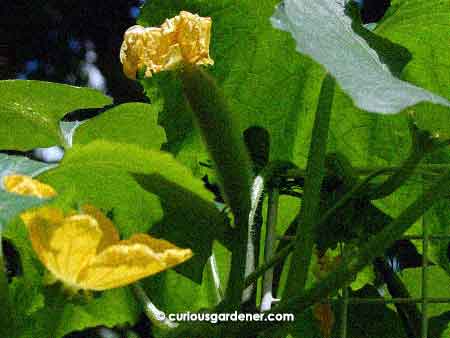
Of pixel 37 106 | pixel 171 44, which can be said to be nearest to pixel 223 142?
pixel 171 44

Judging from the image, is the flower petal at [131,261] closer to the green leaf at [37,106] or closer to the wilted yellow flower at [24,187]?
the wilted yellow flower at [24,187]

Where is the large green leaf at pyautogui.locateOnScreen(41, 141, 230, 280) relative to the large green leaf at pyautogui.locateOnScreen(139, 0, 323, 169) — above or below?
below

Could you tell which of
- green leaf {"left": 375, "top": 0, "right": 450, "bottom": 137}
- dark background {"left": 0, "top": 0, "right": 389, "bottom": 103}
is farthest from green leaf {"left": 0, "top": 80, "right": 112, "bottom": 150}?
dark background {"left": 0, "top": 0, "right": 389, "bottom": 103}

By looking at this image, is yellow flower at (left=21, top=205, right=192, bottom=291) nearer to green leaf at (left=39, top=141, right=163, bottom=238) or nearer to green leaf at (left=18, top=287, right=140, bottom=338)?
green leaf at (left=39, top=141, right=163, bottom=238)

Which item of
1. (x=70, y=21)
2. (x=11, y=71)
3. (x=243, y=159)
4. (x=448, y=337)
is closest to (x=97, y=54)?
(x=70, y=21)

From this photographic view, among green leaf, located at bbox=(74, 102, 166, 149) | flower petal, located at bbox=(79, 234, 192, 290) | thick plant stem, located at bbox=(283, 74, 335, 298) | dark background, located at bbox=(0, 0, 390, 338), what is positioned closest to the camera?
flower petal, located at bbox=(79, 234, 192, 290)

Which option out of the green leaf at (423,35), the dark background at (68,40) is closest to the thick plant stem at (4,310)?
the green leaf at (423,35)
